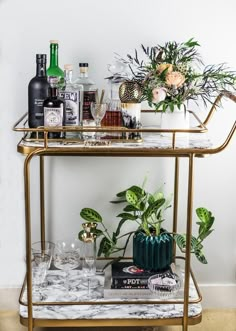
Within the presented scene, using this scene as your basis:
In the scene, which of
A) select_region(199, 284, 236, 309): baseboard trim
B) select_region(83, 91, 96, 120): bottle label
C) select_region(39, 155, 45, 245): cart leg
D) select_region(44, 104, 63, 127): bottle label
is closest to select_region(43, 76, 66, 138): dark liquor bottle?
select_region(44, 104, 63, 127): bottle label

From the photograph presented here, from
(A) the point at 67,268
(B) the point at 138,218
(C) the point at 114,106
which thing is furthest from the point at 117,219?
(C) the point at 114,106

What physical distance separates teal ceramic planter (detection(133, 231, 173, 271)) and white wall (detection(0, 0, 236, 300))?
241 mm

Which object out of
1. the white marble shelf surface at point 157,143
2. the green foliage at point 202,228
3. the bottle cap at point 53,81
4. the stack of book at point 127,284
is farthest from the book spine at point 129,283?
the bottle cap at point 53,81

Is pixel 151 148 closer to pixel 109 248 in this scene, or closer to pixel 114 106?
pixel 114 106

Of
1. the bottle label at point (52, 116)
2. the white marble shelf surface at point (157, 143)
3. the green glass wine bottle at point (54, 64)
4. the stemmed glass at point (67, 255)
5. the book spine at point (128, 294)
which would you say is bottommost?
the book spine at point (128, 294)

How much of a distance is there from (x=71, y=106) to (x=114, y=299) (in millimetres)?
670

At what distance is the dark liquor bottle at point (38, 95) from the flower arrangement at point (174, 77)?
11.5 inches

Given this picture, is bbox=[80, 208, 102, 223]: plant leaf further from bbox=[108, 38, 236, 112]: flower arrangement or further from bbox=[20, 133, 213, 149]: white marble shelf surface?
bbox=[108, 38, 236, 112]: flower arrangement

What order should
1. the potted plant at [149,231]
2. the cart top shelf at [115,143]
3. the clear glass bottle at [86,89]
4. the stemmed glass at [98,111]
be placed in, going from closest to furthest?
the cart top shelf at [115,143]
the stemmed glass at [98,111]
the clear glass bottle at [86,89]
the potted plant at [149,231]

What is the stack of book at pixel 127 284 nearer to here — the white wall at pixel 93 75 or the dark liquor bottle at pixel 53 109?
the white wall at pixel 93 75

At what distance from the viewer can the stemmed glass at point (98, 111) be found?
206 centimetres

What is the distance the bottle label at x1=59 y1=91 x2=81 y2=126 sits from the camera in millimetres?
2123

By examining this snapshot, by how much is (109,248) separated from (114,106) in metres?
0.58

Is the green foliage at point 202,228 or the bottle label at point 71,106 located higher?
the bottle label at point 71,106
